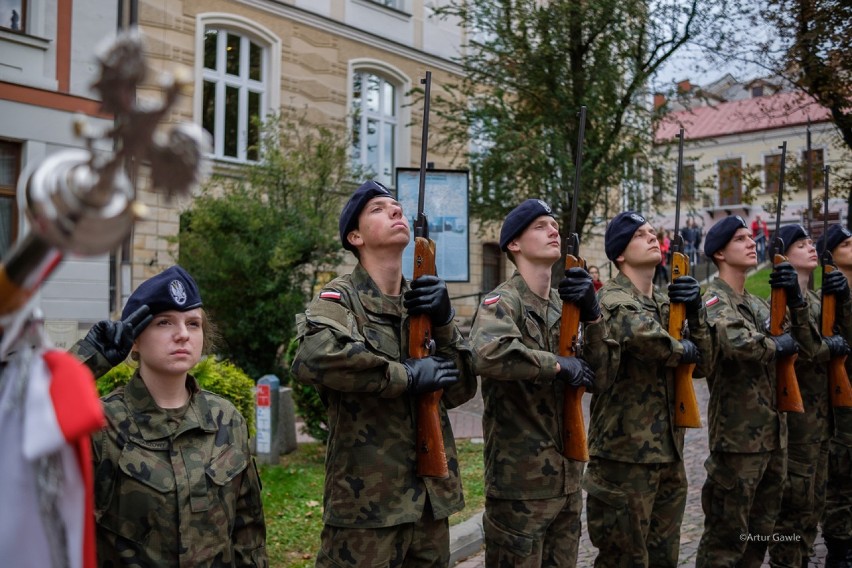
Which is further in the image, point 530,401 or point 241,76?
point 241,76

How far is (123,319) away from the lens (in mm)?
2854

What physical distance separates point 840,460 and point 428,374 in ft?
14.3

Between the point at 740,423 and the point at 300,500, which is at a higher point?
the point at 740,423

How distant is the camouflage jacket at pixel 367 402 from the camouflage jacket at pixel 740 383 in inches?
87.0

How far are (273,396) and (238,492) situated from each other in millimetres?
5095

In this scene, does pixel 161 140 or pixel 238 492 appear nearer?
pixel 161 140

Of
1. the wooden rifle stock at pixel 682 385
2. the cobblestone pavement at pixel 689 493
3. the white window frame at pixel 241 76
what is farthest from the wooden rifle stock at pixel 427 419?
the white window frame at pixel 241 76

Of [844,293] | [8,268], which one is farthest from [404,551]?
[844,293]

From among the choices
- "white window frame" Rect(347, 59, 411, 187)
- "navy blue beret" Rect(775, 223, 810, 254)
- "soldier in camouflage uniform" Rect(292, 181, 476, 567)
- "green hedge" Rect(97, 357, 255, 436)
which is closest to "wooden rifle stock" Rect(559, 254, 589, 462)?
"soldier in camouflage uniform" Rect(292, 181, 476, 567)

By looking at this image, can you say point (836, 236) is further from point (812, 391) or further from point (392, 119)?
point (392, 119)

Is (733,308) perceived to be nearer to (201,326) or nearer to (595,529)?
(595,529)

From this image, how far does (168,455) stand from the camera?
8.88 feet

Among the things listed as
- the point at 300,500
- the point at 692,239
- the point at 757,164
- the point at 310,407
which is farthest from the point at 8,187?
the point at 692,239

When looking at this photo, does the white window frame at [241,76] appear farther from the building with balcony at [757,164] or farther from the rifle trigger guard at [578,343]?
the rifle trigger guard at [578,343]
